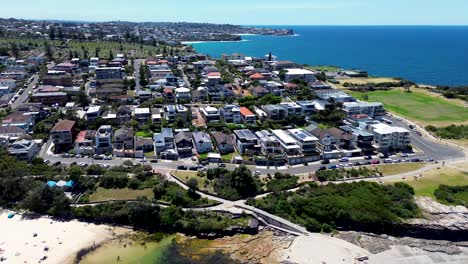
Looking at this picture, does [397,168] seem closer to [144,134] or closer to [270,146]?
[270,146]

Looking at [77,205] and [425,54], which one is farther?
[425,54]

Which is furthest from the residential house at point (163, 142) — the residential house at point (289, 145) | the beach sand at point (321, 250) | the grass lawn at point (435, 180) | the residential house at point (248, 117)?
the grass lawn at point (435, 180)

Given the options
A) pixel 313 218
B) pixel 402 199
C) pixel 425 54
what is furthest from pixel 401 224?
pixel 425 54

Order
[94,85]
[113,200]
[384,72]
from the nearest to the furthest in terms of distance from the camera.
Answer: [113,200], [94,85], [384,72]

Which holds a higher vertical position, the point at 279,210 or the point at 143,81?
the point at 143,81

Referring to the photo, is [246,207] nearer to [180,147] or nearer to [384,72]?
[180,147]

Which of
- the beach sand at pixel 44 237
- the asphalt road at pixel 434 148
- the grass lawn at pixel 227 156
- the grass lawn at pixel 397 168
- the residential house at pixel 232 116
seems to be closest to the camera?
the beach sand at pixel 44 237

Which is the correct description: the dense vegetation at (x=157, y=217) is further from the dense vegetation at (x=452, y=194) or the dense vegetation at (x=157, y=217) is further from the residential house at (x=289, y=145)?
the dense vegetation at (x=452, y=194)
